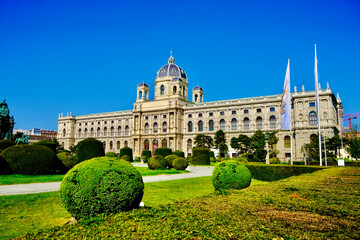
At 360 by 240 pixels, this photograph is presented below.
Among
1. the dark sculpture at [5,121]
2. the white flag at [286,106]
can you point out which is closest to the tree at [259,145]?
the white flag at [286,106]

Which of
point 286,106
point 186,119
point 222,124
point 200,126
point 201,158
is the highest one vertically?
point 186,119

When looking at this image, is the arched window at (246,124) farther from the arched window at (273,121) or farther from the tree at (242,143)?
the tree at (242,143)

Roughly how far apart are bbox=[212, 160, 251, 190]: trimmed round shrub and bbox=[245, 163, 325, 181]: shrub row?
866 cm

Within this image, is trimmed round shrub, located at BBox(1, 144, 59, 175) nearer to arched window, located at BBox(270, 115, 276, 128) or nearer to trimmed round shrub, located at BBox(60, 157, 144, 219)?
trimmed round shrub, located at BBox(60, 157, 144, 219)

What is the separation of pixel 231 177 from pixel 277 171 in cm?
943

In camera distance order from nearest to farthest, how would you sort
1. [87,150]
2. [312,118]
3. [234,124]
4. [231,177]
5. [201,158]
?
[231,177] < [87,150] < [201,158] < [312,118] < [234,124]

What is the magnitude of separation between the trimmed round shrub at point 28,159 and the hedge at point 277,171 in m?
16.3

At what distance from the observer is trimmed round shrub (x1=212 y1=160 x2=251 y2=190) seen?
1141cm

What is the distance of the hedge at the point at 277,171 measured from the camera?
18388 millimetres

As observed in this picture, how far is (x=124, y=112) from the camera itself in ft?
256

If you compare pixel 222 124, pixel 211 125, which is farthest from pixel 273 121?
pixel 211 125

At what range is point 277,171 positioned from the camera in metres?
19.3

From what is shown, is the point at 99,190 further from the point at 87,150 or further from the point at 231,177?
the point at 87,150

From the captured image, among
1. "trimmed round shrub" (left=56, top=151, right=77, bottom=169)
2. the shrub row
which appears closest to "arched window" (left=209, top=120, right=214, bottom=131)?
the shrub row
